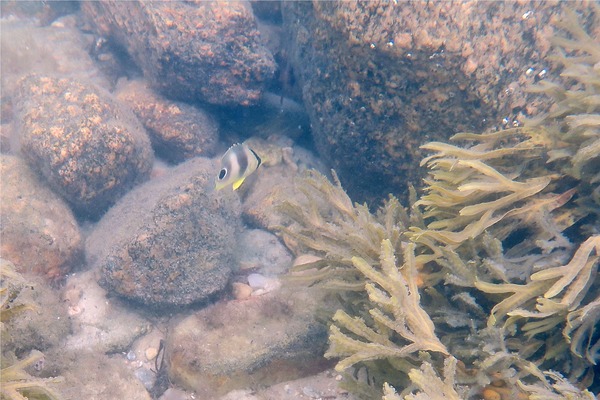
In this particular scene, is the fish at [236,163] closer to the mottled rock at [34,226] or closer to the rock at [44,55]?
the mottled rock at [34,226]

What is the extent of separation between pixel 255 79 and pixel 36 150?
3.13 m

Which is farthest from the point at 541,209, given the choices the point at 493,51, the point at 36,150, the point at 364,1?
the point at 36,150

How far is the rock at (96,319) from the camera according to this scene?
13.5ft

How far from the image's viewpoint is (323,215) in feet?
13.1

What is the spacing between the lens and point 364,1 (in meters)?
3.57

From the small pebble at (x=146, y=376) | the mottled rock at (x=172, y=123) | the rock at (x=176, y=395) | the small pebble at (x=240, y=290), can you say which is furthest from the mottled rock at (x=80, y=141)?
the rock at (x=176, y=395)

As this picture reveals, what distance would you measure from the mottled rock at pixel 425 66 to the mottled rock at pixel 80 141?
2.98 meters

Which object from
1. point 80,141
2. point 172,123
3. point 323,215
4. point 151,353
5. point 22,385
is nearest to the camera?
point 22,385

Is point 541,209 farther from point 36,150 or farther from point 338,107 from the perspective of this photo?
point 36,150

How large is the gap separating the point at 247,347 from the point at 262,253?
69.8 inches

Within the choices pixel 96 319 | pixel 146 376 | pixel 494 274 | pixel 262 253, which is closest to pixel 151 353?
pixel 146 376

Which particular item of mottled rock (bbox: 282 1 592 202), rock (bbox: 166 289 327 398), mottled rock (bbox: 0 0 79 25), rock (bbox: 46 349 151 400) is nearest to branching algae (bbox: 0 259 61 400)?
rock (bbox: 46 349 151 400)

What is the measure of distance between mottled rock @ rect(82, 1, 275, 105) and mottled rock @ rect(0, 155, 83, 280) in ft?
8.03

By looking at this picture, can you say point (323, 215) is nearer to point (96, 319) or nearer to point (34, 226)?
point (96, 319)
